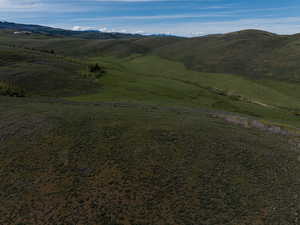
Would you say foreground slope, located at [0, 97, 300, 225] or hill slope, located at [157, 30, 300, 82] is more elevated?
hill slope, located at [157, 30, 300, 82]

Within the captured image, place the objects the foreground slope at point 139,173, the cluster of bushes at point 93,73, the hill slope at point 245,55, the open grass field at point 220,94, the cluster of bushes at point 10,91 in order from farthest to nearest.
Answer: the hill slope at point 245,55, the cluster of bushes at point 93,73, the open grass field at point 220,94, the cluster of bushes at point 10,91, the foreground slope at point 139,173

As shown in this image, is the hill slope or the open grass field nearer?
the open grass field

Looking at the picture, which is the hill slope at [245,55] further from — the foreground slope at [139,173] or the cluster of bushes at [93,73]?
the foreground slope at [139,173]

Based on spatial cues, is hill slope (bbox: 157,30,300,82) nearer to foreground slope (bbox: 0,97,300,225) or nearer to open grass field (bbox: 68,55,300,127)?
open grass field (bbox: 68,55,300,127)

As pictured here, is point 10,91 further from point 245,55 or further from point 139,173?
point 245,55

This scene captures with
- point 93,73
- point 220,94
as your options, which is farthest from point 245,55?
point 93,73

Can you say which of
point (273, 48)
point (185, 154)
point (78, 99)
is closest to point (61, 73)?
point (78, 99)

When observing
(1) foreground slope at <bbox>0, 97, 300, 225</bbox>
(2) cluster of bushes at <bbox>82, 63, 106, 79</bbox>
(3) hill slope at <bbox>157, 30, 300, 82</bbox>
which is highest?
(3) hill slope at <bbox>157, 30, 300, 82</bbox>

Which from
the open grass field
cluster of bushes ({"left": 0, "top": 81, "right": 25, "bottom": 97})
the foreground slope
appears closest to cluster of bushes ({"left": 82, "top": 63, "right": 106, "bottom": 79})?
the open grass field

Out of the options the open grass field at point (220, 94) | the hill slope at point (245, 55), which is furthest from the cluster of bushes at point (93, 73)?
the hill slope at point (245, 55)

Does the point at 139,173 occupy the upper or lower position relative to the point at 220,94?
lower
